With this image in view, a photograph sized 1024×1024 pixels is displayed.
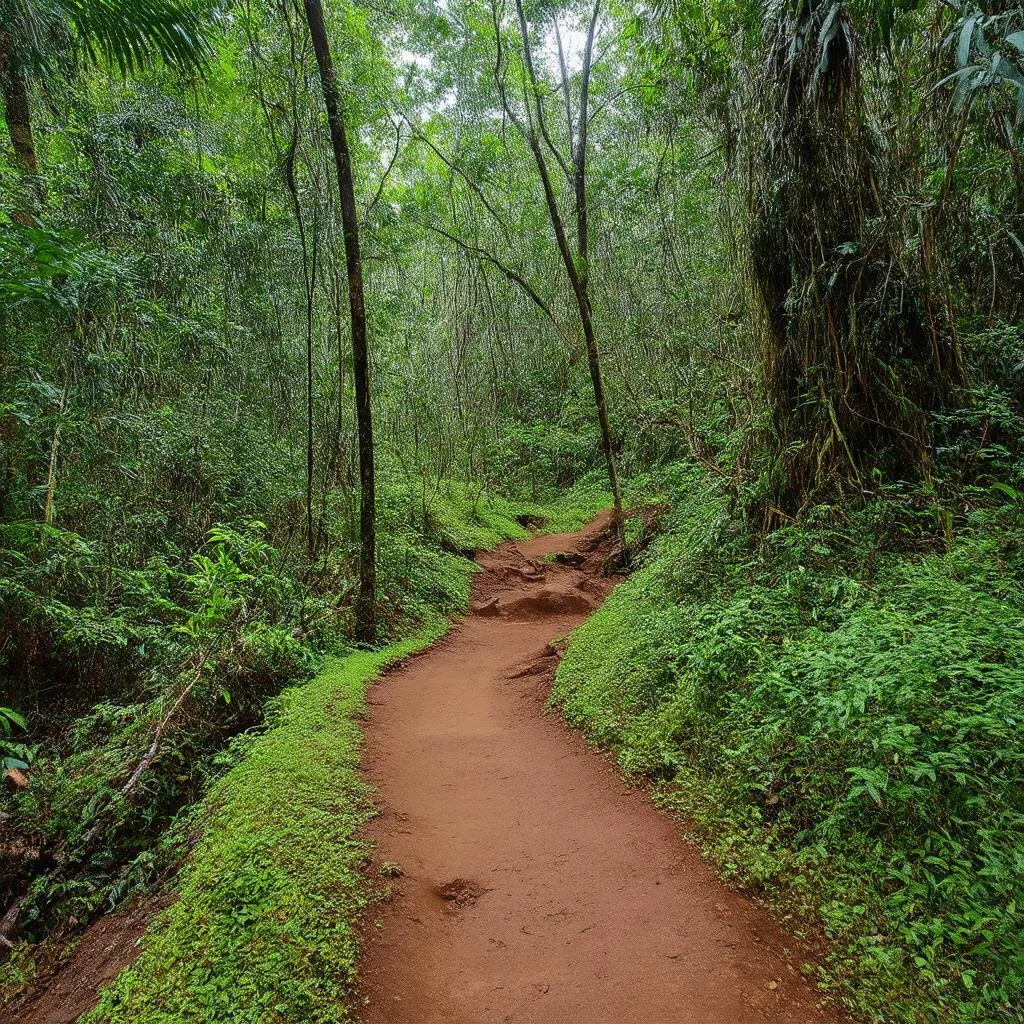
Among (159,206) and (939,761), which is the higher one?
(159,206)

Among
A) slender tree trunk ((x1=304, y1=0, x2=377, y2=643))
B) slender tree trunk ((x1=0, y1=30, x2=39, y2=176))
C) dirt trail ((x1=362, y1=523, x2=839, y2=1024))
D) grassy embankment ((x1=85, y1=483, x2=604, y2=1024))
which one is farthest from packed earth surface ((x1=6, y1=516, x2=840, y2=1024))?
slender tree trunk ((x1=0, y1=30, x2=39, y2=176))

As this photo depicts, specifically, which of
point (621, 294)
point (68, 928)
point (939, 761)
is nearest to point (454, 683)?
point (68, 928)

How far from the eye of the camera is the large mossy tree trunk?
5449mm

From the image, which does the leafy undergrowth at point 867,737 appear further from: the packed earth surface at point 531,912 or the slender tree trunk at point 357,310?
the slender tree trunk at point 357,310

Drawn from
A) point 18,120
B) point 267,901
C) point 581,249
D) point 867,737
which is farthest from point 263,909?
point 581,249

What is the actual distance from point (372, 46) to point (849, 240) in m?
9.19

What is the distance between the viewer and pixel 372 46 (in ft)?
34.6

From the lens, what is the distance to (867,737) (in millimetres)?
3084

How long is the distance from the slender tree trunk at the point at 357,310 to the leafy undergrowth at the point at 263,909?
3.41 metres

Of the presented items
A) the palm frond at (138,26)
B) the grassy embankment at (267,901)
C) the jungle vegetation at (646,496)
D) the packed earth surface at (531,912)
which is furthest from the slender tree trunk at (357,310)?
the grassy embankment at (267,901)

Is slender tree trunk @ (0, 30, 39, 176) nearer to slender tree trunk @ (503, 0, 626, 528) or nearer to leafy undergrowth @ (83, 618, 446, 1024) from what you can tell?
leafy undergrowth @ (83, 618, 446, 1024)

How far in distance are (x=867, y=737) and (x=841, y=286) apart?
4302 mm

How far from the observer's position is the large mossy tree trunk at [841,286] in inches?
215

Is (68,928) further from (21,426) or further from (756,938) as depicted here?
(21,426)
